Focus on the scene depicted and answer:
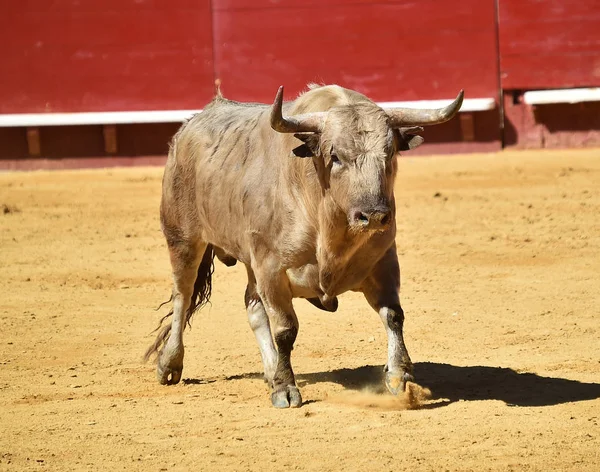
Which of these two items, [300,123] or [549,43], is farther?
[549,43]

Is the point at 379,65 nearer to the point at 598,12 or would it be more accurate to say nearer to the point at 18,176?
the point at 598,12

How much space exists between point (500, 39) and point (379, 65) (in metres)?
1.16

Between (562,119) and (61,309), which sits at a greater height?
(562,119)

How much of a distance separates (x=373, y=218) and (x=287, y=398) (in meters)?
0.89

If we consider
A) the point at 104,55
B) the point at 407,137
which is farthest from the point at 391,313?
the point at 104,55

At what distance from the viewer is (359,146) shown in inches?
163

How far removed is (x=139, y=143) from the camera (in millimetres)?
11938

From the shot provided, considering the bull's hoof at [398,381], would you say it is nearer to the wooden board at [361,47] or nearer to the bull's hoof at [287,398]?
the bull's hoof at [287,398]

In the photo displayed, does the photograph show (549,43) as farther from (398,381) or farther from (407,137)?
(398,381)

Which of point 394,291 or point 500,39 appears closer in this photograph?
point 394,291

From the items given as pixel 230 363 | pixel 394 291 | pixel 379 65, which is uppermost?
pixel 379 65

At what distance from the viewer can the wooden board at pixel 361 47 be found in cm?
1152

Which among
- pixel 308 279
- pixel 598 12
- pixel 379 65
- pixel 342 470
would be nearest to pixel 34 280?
pixel 308 279

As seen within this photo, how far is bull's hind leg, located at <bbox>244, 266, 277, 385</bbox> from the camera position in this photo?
504 cm
